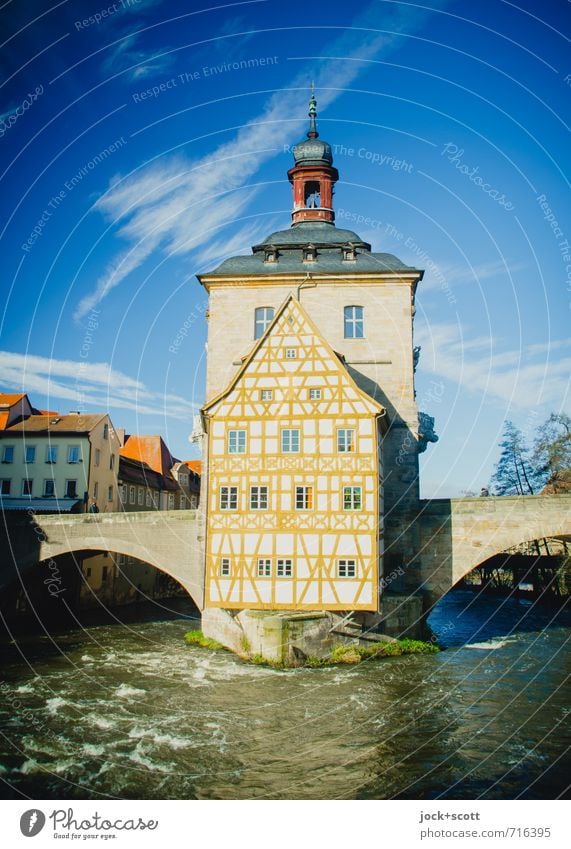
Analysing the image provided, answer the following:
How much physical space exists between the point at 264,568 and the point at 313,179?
23.3m

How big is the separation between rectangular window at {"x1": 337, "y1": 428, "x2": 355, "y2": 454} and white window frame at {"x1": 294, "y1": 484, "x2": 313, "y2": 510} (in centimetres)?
197

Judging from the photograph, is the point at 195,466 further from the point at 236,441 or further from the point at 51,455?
the point at 236,441

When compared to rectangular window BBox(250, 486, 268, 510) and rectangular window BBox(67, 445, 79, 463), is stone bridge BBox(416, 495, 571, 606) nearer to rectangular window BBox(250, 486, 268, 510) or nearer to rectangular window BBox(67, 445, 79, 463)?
rectangular window BBox(250, 486, 268, 510)

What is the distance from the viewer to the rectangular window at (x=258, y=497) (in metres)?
26.2

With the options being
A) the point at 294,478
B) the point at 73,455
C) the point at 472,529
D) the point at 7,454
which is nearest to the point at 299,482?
the point at 294,478

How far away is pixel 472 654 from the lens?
27266 mm

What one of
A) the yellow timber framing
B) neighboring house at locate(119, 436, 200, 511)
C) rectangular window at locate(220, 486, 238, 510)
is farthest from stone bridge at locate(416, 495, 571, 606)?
neighboring house at locate(119, 436, 200, 511)

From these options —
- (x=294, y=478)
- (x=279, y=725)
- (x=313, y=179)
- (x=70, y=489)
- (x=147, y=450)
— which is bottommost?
(x=279, y=725)

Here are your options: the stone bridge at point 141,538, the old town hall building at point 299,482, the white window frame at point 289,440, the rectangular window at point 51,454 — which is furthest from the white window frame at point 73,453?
the white window frame at point 289,440

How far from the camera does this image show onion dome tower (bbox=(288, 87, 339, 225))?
37562 mm

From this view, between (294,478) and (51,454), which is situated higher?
(51,454)

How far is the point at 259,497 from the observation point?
26.2 meters

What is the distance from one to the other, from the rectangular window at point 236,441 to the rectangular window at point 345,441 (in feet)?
12.7

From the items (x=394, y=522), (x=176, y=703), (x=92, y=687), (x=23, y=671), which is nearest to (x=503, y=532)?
(x=394, y=522)
